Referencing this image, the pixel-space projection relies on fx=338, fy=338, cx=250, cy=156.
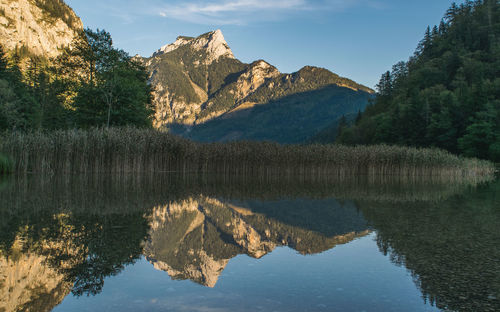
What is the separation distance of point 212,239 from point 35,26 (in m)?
99.5

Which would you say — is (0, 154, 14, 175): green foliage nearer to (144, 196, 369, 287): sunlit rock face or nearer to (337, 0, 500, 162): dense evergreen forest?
(144, 196, 369, 287): sunlit rock face

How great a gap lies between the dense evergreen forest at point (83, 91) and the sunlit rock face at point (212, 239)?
1787cm

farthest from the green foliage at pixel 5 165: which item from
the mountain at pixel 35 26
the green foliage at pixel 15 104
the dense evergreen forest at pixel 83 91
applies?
the mountain at pixel 35 26

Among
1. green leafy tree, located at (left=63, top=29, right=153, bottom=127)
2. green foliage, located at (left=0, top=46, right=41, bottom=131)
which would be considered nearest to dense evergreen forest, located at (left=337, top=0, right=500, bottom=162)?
green leafy tree, located at (left=63, top=29, right=153, bottom=127)

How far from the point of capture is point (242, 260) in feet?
→ 12.1

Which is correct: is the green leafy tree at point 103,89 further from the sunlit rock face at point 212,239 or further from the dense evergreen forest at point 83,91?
the sunlit rock face at point 212,239

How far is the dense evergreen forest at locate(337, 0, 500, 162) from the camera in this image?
39.9 meters

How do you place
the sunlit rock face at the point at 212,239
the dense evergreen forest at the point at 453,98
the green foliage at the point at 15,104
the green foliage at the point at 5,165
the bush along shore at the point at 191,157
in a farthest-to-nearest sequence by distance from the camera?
the dense evergreen forest at the point at 453,98 → the green foliage at the point at 15,104 → the bush along shore at the point at 191,157 → the green foliage at the point at 5,165 → the sunlit rock face at the point at 212,239

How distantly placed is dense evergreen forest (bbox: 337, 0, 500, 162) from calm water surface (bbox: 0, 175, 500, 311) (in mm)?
40057

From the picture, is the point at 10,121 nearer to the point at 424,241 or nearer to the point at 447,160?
the point at 424,241

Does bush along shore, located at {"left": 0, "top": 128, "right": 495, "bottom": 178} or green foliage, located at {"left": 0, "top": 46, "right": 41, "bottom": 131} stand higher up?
green foliage, located at {"left": 0, "top": 46, "right": 41, "bottom": 131}

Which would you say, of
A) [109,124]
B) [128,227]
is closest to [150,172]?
[109,124]

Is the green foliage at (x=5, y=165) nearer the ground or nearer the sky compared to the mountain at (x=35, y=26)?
nearer the ground

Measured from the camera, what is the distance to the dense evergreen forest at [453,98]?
1572 inches
